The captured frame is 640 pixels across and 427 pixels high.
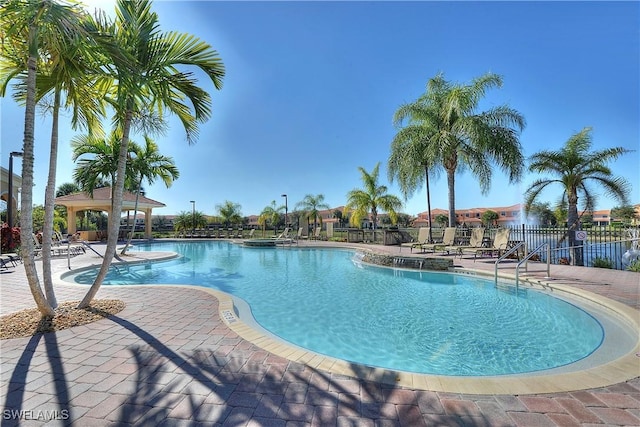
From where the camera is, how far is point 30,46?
350 centimetres

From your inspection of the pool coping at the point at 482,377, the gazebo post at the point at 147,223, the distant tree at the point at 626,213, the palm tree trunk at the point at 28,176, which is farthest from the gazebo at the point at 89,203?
the distant tree at the point at 626,213

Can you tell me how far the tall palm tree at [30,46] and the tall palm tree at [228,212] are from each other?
108ft

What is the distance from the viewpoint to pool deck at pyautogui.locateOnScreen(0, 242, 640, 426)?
2.04m

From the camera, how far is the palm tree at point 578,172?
10414mm

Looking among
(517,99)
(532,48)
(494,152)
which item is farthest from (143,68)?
(517,99)

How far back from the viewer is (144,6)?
14.8 ft

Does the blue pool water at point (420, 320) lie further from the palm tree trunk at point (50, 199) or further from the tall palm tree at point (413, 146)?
the tall palm tree at point (413, 146)

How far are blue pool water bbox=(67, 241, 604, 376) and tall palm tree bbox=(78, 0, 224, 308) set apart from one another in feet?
11.5

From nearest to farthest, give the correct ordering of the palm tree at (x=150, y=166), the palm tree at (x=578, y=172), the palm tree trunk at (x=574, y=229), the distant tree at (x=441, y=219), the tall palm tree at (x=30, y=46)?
the tall palm tree at (x=30, y=46), the palm tree trunk at (x=574, y=229), the palm tree at (x=578, y=172), the palm tree at (x=150, y=166), the distant tree at (x=441, y=219)

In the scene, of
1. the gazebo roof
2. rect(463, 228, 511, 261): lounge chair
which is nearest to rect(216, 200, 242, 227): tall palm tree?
the gazebo roof

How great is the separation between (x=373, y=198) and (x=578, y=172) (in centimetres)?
1240

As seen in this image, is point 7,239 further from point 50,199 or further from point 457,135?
point 457,135

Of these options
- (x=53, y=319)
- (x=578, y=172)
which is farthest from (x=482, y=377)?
(x=578, y=172)

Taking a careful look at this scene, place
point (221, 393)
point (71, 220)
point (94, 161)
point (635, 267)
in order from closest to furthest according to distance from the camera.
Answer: point (221, 393), point (635, 267), point (94, 161), point (71, 220)
